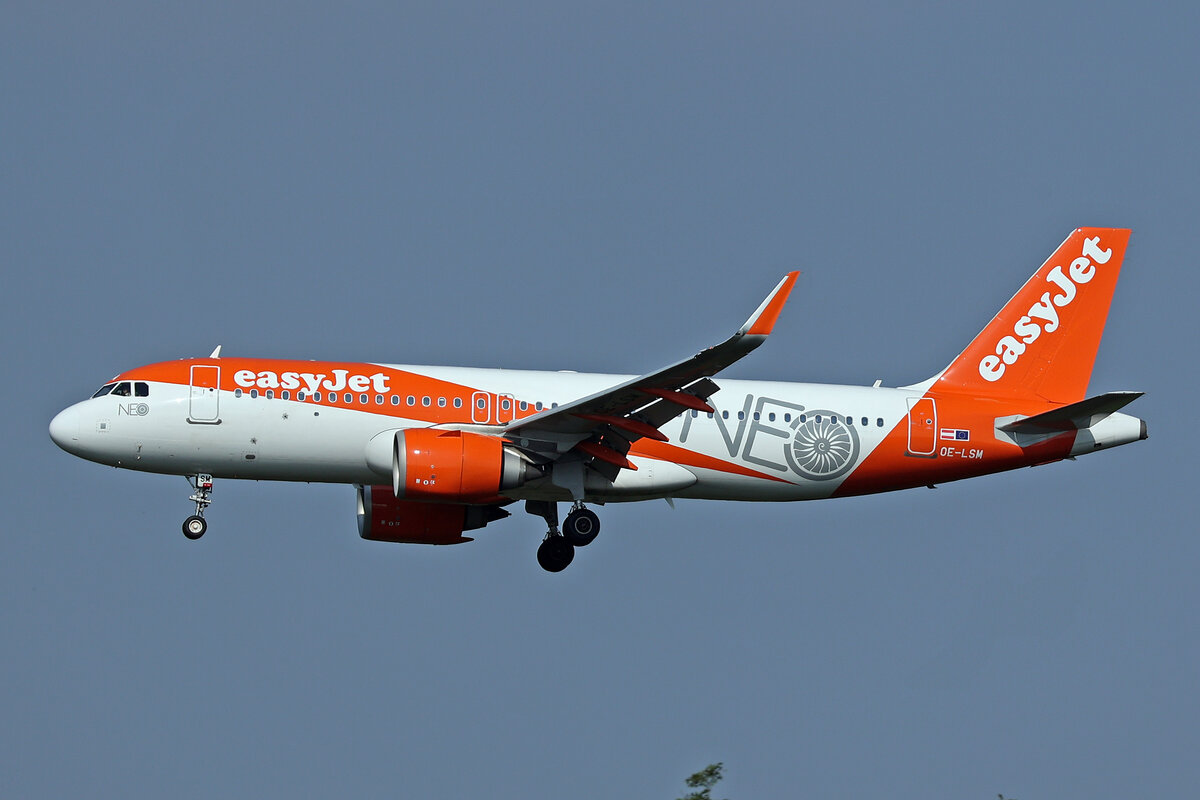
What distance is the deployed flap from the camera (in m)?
33.1

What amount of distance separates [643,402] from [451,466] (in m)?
4.18

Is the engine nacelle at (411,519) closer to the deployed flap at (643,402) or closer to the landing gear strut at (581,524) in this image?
the landing gear strut at (581,524)

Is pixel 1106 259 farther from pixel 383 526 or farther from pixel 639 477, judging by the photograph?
pixel 383 526

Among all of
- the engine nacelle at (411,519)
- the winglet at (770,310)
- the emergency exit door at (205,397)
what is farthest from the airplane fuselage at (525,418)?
the winglet at (770,310)

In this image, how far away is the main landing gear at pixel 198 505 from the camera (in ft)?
130

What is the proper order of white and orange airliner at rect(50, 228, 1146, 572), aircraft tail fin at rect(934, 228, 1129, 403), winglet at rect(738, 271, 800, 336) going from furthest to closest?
aircraft tail fin at rect(934, 228, 1129, 403)
white and orange airliner at rect(50, 228, 1146, 572)
winglet at rect(738, 271, 800, 336)

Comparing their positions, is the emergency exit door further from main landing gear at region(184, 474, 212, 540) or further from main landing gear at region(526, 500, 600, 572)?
main landing gear at region(526, 500, 600, 572)

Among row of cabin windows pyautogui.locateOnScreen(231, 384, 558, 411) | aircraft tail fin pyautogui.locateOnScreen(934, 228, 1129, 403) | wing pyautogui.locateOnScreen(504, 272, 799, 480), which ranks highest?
aircraft tail fin pyautogui.locateOnScreen(934, 228, 1129, 403)

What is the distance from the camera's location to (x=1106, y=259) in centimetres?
4469

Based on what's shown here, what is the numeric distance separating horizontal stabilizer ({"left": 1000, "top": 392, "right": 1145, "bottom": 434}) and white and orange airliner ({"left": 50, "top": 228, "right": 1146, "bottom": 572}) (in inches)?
2.0

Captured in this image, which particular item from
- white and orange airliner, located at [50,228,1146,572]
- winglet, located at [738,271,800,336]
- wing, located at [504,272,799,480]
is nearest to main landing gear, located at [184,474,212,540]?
white and orange airliner, located at [50,228,1146,572]

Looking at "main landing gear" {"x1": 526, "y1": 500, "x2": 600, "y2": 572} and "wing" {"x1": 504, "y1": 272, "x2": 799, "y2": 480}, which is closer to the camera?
"wing" {"x1": 504, "y1": 272, "x2": 799, "y2": 480}

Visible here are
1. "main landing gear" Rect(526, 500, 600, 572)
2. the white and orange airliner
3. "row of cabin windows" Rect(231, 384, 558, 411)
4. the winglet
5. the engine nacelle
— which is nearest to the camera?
the winglet

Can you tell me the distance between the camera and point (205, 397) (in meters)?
38.9
